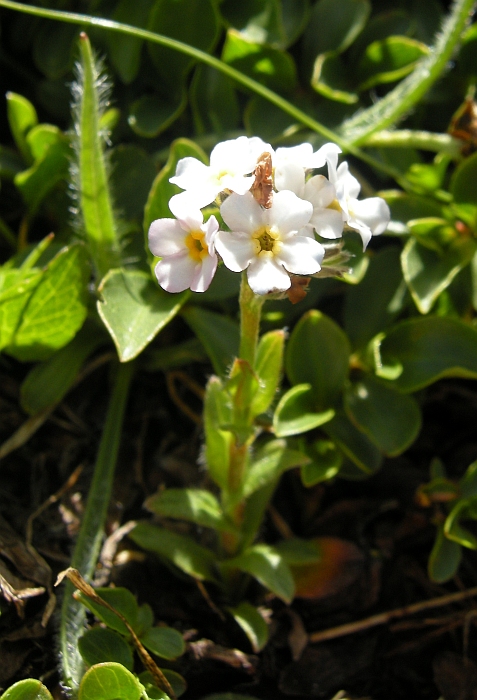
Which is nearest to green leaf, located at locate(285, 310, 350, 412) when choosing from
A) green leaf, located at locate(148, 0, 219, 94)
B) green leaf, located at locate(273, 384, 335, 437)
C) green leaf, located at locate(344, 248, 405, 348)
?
green leaf, located at locate(273, 384, 335, 437)

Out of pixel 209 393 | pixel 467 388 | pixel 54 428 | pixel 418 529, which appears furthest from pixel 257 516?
pixel 467 388

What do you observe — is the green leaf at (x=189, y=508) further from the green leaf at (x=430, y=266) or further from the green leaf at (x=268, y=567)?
the green leaf at (x=430, y=266)

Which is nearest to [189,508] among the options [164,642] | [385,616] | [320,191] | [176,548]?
[176,548]

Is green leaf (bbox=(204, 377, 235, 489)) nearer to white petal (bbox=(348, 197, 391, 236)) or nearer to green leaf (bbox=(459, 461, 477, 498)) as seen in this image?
white petal (bbox=(348, 197, 391, 236))

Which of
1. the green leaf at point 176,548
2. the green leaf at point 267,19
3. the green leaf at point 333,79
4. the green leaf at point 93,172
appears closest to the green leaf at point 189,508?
the green leaf at point 176,548

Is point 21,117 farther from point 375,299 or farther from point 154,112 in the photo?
point 375,299
